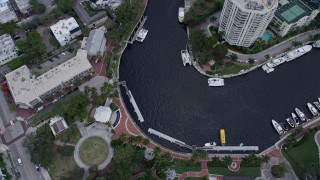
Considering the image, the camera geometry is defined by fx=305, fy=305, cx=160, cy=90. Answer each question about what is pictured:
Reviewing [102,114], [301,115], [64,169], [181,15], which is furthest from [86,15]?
[301,115]

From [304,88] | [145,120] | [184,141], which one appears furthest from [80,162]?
[304,88]

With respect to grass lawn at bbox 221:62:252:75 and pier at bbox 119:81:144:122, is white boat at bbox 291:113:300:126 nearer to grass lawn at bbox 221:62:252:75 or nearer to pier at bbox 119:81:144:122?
grass lawn at bbox 221:62:252:75

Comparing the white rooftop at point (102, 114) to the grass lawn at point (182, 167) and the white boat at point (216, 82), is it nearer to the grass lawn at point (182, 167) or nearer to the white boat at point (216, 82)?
the grass lawn at point (182, 167)

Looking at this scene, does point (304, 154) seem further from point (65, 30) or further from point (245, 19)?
point (65, 30)

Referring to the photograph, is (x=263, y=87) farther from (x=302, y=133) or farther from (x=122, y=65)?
(x=122, y=65)

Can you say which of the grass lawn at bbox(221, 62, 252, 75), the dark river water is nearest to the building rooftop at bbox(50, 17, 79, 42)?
the dark river water

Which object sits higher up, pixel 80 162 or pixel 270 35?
pixel 270 35

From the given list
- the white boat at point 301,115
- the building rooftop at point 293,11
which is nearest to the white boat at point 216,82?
the white boat at point 301,115
